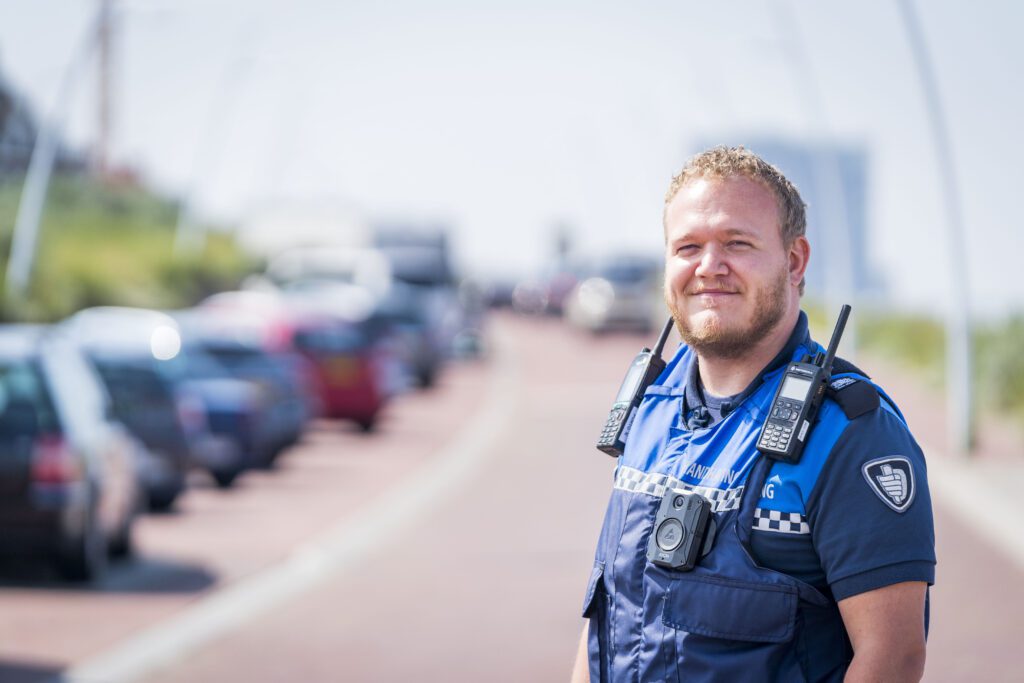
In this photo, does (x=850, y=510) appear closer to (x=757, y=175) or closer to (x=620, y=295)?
(x=757, y=175)

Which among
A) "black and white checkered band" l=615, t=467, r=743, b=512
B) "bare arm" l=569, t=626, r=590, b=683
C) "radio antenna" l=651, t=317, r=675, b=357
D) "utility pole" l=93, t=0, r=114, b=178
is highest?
"utility pole" l=93, t=0, r=114, b=178

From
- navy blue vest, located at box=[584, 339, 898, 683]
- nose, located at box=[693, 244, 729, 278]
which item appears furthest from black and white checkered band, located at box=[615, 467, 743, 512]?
nose, located at box=[693, 244, 729, 278]

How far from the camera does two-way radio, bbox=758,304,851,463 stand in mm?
2900

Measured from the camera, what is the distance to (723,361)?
10.4ft

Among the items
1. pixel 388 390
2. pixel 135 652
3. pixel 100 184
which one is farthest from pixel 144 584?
→ pixel 100 184

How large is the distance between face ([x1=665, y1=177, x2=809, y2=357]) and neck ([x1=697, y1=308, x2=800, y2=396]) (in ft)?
0.05

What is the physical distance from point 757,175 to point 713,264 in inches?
7.1

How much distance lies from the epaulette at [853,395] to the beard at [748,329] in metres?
0.19

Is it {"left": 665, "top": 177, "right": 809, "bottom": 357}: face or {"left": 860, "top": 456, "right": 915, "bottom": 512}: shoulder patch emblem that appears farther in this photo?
{"left": 665, "top": 177, "right": 809, "bottom": 357}: face

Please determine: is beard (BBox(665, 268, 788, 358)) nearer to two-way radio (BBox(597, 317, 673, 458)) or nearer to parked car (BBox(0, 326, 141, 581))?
two-way radio (BBox(597, 317, 673, 458))

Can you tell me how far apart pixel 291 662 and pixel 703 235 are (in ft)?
21.0

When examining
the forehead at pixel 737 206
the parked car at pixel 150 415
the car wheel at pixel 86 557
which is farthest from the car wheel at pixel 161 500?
the forehead at pixel 737 206

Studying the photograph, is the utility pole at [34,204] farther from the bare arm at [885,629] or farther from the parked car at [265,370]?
the bare arm at [885,629]

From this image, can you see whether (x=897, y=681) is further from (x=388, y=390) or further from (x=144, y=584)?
(x=388, y=390)
